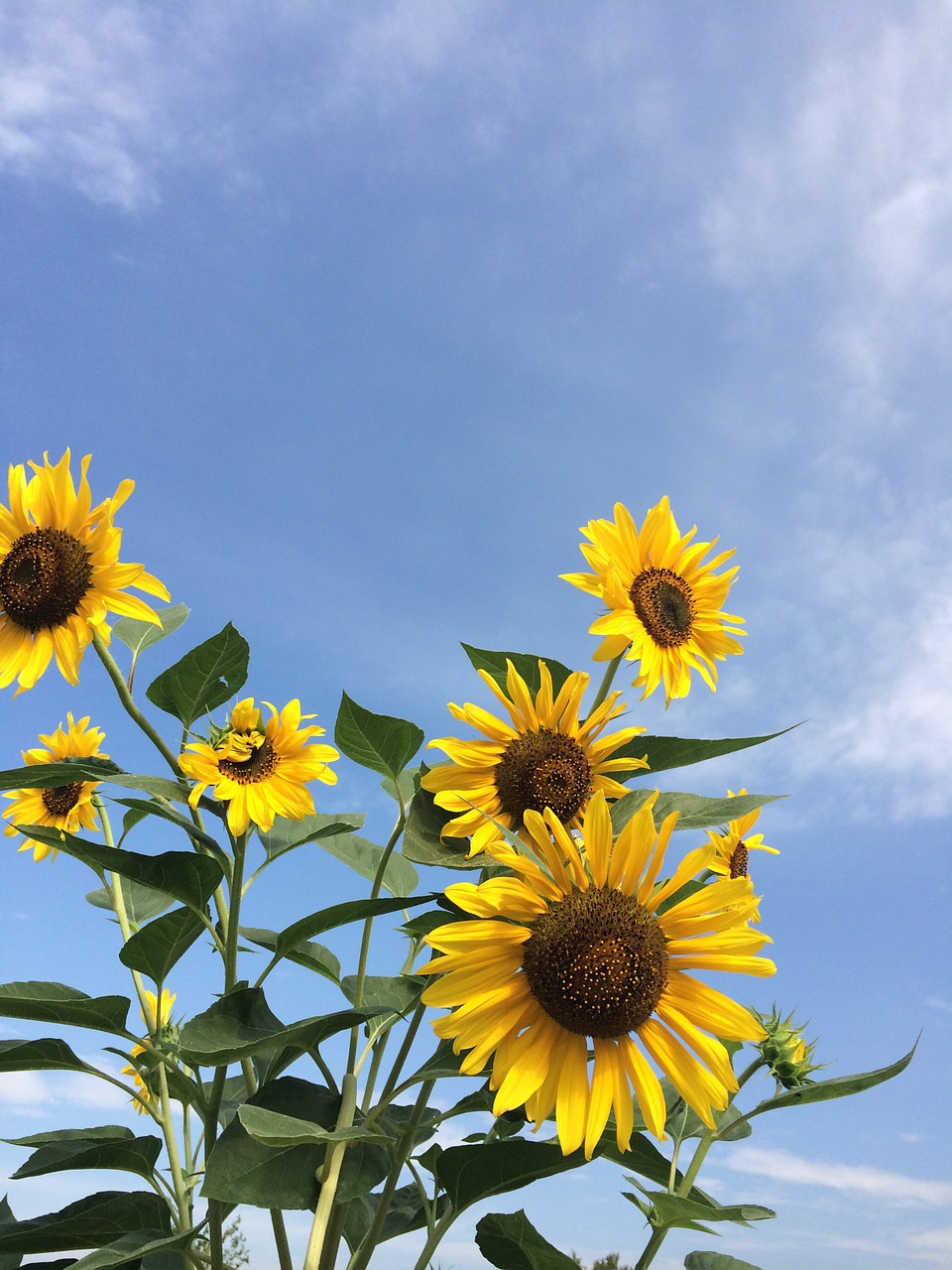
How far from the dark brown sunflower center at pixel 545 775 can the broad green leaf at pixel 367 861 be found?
709 mm

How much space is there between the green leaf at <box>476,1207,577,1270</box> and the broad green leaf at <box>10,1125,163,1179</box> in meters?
0.89

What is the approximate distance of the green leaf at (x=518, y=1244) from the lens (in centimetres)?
226

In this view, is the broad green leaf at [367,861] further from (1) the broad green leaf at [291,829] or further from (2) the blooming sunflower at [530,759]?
(2) the blooming sunflower at [530,759]

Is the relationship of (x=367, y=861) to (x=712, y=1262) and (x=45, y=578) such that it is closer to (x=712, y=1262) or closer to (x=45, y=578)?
(x=45, y=578)

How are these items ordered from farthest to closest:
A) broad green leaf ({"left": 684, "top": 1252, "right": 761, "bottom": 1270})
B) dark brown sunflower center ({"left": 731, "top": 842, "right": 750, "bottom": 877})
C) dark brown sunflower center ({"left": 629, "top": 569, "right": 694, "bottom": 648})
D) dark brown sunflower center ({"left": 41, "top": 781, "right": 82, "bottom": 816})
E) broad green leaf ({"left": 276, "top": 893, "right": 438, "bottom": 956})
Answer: dark brown sunflower center ({"left": 41, "top": 781, "right": 82, "bottom": 816})
dark brown sunflower center ({"left": 731, "top": 842, "right": 750, "bottom": 877})
dark brown sunflower center ({"left": 629, "top": 569, "right": 694, "bottom": 648})
broad green leaf ({"left": 684, "top": 1252, "right": 761, "bottom": 1270})
broad green leaf ({"left": 276, "top": 893, "right": 438, "bottom": 956})

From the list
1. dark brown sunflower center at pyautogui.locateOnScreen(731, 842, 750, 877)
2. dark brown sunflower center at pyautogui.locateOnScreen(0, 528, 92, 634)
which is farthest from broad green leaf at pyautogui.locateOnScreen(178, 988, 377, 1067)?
dark brown sunflower center at pyautogui.locateOnScreen(731, 842, 750, 877)

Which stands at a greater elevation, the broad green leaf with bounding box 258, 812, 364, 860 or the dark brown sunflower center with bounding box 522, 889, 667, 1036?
the broad green leaf with bounding box 258, 812, 364, 860

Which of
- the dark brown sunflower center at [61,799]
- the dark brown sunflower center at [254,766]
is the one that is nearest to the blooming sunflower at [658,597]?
the dark brown sunflower center at [254,766]

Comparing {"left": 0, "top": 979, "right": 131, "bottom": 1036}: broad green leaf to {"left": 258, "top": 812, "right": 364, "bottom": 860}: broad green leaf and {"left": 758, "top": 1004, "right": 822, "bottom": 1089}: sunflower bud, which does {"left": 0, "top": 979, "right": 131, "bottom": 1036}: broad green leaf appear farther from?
{"left": 758, "top": 1004, "right": 822, "bottom": 1089}: sunflower bud

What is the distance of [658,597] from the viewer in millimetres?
2824

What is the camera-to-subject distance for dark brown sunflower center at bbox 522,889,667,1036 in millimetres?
1947

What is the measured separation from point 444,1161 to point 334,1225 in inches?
11.4

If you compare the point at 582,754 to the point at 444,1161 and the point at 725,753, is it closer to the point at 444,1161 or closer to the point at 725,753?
the point at 725,753

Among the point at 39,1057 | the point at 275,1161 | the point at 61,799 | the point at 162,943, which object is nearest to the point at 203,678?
the point at 162,943
